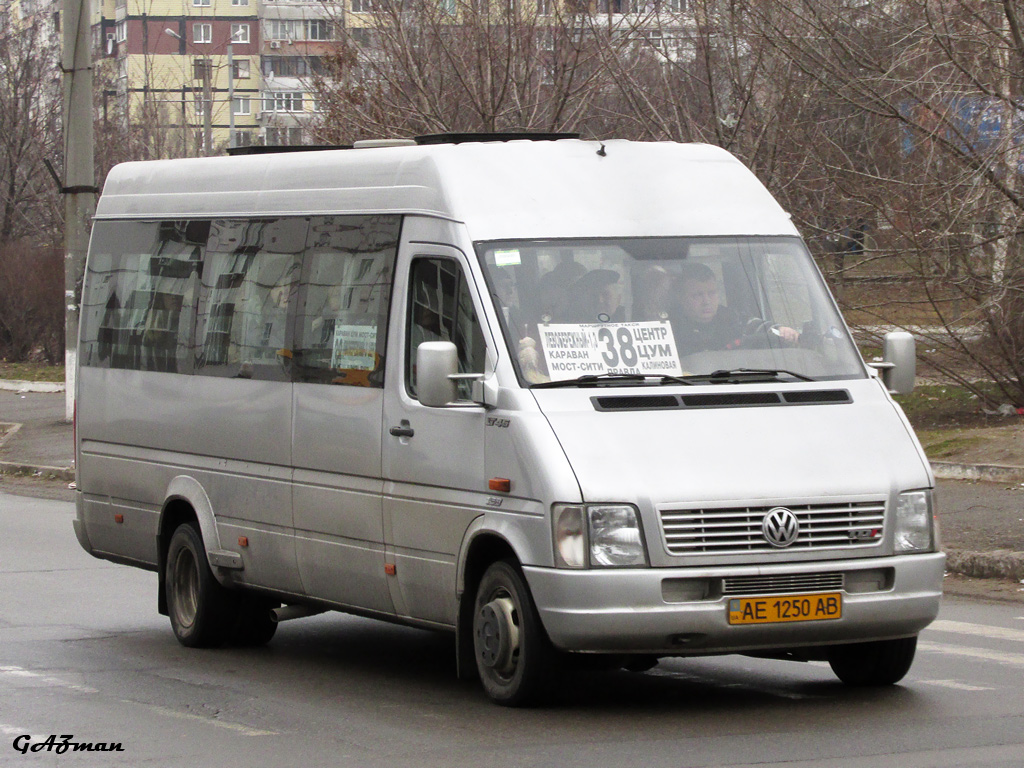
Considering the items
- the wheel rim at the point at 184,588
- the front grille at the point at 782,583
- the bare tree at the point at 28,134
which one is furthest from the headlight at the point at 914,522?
the bare tree at the point at 28,134

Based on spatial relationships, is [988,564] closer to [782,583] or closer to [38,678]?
[782,583]

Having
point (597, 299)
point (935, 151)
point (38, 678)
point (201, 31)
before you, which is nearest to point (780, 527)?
point (597, 299)

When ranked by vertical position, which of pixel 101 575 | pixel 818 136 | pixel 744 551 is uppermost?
pixel 818 136

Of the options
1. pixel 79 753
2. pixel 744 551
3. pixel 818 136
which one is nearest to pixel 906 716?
pixel 744 551

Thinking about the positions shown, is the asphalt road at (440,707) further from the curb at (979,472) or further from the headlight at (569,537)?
the curb at (979,472)

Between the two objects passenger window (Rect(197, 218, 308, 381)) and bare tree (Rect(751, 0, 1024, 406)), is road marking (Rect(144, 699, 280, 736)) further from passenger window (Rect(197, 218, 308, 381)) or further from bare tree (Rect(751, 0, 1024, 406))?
bare tree (Rect(751, 0, 1024, 406))

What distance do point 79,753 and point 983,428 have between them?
13608mm

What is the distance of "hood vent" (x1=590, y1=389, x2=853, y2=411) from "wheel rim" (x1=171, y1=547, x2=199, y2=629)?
11.5 feet

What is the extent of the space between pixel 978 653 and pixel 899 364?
173 cm

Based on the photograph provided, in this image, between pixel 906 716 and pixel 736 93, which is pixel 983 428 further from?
pixel 906 716

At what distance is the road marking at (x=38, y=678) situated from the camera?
8.75 m

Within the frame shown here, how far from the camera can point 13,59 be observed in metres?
45.1

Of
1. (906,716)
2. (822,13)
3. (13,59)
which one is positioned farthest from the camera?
(13,59)

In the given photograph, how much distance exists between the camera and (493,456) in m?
7.88
